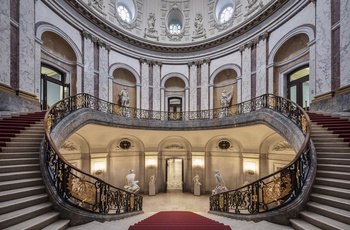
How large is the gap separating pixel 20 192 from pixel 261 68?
12.4 m

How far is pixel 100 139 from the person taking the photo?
A: 10.8 m

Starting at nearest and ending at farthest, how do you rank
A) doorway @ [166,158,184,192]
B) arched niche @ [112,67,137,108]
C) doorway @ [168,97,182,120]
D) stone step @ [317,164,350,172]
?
stone step @ [317,164,350,172] → doorway @ [166,158,184,192] → arched niche @ [112,67,137,108] → doorway @ [168,97,182,120]

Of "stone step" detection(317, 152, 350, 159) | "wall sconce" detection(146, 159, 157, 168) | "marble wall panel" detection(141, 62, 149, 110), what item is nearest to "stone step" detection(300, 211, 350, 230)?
"stone step" detection(317, 152, 350, 159)

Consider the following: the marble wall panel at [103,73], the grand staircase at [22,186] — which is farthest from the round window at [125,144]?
the grand staircase at [22,186]

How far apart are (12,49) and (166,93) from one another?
975cm

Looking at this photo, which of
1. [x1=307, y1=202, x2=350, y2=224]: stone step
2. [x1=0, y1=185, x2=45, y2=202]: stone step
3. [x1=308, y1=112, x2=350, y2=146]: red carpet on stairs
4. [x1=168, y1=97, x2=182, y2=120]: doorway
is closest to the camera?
[x1=307, y1=202, x2=350, y2=224]: stone step

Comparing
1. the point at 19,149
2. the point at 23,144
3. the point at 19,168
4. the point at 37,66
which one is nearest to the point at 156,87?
the point at 37,66

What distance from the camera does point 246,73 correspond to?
1288 centimetres

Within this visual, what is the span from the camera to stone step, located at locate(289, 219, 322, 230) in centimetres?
314

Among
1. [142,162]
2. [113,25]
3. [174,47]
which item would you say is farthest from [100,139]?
[174,47]

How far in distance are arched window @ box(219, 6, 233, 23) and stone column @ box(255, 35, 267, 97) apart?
372cm

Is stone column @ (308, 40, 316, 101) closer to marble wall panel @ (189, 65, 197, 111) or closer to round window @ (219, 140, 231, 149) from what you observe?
round window @ (219, 140, 231, 149)

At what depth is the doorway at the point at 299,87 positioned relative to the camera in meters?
10.9

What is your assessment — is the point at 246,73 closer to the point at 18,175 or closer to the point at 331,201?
the point at 331,201
